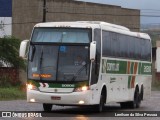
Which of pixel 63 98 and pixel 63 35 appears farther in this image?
pixel 63 35

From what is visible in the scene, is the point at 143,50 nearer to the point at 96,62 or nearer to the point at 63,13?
the point at 96,62

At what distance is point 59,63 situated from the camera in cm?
2250

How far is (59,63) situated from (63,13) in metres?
45.8

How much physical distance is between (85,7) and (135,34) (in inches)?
1650

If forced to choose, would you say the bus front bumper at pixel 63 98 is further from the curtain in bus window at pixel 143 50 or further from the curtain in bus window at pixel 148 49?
the curtain in bus window at pixel 148 49

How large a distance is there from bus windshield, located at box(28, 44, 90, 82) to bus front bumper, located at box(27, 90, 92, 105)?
53 cm

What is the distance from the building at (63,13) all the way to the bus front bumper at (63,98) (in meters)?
40.3

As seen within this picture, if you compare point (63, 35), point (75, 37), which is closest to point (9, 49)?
point (63, 35)

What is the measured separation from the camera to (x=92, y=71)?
22750 millimetres

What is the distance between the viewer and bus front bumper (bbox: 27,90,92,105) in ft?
72.7

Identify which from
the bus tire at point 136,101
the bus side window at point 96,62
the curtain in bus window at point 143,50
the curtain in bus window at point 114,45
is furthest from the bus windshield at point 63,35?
the curtain in bus window at point 143,50

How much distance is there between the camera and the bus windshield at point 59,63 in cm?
2242

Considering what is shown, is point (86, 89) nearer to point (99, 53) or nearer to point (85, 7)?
point (99, 53)

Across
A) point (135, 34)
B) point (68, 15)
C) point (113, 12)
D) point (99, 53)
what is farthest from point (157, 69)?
point (99, 53)
